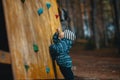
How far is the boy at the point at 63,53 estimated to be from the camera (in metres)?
10.2

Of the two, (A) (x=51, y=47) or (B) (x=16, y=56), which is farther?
(A) (x=51, y=47)

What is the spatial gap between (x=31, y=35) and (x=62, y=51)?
3.24ft

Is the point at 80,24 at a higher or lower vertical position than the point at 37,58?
higher

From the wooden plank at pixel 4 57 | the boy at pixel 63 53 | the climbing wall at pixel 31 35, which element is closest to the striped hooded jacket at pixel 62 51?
the boy at pixel 63 53

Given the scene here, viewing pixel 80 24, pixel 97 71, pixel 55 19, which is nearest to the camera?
pixel 55 19

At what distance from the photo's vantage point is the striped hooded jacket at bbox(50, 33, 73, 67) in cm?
1020

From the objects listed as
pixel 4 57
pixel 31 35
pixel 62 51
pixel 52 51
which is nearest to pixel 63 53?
pixel 62 51

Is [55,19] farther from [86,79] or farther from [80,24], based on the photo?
[80,24]

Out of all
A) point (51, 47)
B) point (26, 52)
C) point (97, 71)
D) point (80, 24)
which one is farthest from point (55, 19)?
point (80, 24)

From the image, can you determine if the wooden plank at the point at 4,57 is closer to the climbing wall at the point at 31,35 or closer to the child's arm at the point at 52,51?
the climbing wall at the point at 31,35

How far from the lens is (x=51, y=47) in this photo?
1046 centimetres

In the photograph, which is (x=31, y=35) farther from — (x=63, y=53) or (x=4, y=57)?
(x=4, y=57)

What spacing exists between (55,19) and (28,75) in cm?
281

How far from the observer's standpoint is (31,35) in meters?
9.78
